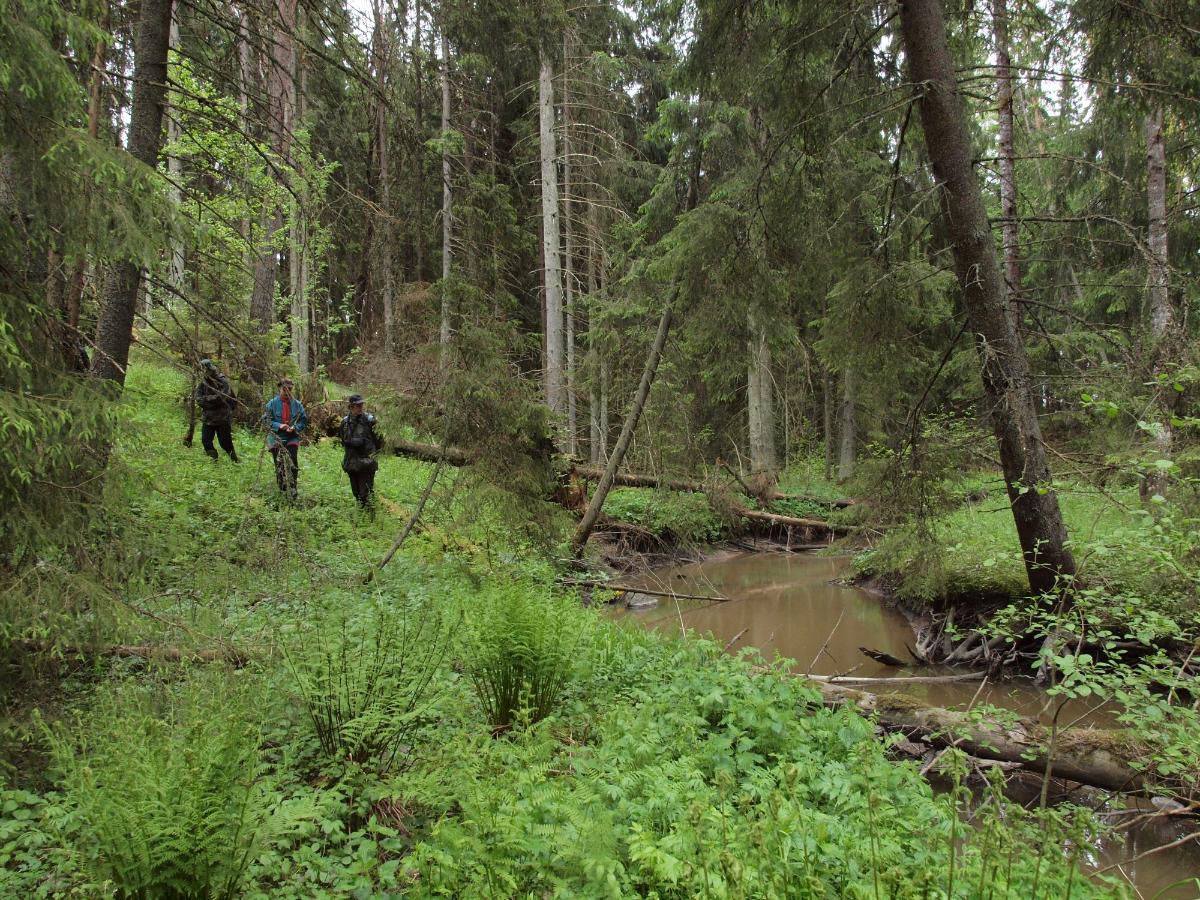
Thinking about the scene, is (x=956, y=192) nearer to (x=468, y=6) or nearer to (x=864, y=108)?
(x=864, y=108)

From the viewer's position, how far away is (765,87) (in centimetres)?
709

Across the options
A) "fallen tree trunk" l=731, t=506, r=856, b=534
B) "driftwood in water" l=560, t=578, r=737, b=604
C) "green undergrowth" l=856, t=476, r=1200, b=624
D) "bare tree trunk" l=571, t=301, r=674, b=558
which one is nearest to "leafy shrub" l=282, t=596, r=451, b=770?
"green undergrowth" l=856, t=476, r=1200, b=624

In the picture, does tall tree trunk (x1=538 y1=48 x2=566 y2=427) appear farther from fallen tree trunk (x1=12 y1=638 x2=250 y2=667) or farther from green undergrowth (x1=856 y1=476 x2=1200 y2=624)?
fallen tree trunk (x1=12 y1=638 x2=250 y2=667)

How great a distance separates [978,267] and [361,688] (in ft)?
19.7

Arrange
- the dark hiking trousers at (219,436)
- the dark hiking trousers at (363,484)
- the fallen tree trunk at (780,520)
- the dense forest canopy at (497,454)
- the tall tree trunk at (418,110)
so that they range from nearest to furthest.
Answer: the dense forest canopy at (497,454), the tall tree trunk at (418,110), the dark hiking trousers at (363,484), the dark hiking trousers at (219,436), the fallen tree trunk at (780,520)

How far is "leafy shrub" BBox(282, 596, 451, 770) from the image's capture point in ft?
11.2

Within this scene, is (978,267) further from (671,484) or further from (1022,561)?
(671,484)

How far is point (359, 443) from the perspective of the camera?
31.0ft

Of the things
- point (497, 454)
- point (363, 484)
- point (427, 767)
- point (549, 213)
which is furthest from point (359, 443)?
point (549, 213)

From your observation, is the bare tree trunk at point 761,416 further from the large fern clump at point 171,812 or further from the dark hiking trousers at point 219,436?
the large fern clump at point 171,812

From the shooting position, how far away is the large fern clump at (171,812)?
7.66 ft

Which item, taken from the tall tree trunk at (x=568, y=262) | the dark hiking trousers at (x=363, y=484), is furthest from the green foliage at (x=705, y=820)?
the tall tree trunk at (x=568, y=262)

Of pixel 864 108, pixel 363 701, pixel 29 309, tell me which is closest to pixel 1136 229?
pixel 864 108

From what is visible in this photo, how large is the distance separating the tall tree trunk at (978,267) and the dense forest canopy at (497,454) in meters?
0.04
